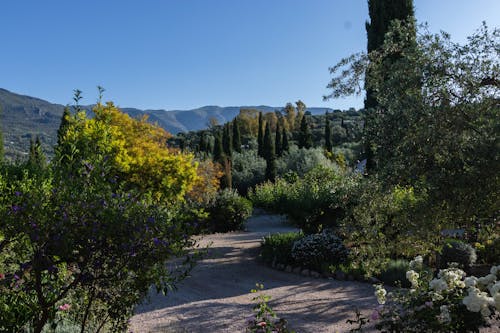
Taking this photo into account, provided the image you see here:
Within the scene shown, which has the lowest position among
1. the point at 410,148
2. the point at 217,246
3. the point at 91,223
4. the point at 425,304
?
the point at 217,246

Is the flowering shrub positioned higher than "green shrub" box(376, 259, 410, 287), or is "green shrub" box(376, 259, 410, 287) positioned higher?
the flowering shrub

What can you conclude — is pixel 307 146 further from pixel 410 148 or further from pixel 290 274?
pixel 410 148

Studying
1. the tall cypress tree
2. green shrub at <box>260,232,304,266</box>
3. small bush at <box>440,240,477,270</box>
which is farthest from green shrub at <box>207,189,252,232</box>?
small bush at <box>440,240,477,270</box>

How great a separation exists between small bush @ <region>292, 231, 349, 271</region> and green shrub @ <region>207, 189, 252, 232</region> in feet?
21.1

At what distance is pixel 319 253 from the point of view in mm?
9094

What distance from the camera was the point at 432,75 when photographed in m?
4.08

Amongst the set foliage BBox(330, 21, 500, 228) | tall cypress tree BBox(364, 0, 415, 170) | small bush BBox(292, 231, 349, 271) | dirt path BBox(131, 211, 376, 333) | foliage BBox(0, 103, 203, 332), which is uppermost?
tall cypress tree BBox(364, 0, 415, 170)

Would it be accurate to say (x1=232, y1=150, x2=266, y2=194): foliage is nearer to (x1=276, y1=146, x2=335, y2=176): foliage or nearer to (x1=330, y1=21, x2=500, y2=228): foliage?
(x1=276, y1=146, x2=335, y2=176): foliage

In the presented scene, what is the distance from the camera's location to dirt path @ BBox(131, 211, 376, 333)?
553 cm

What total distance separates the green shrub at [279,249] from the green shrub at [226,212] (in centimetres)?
482

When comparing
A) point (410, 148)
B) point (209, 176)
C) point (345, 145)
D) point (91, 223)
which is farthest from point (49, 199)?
point (345, 145)

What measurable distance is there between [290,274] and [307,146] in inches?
995

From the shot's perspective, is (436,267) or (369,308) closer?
(369,308)

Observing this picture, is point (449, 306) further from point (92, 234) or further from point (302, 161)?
point (302, 161)
